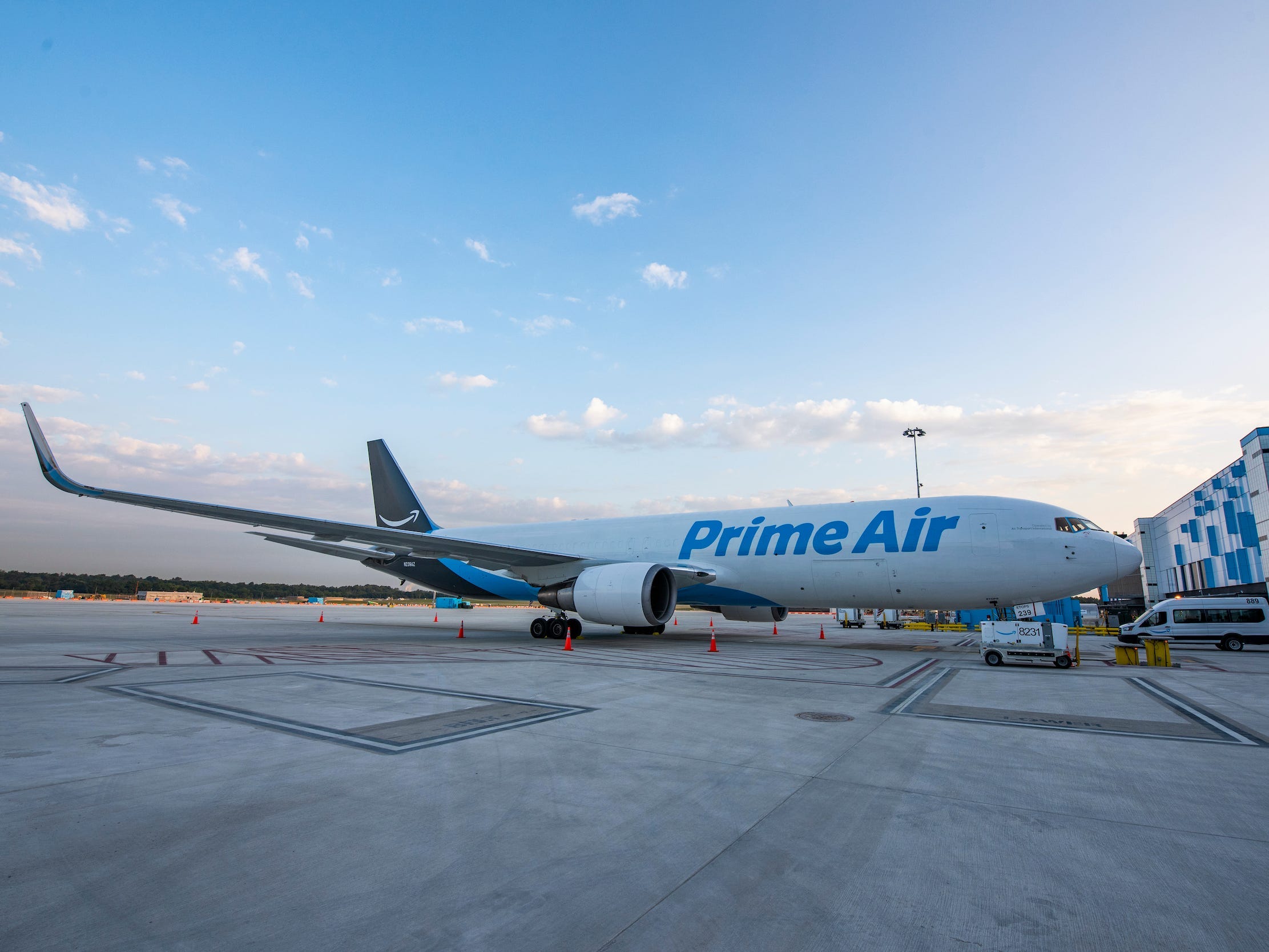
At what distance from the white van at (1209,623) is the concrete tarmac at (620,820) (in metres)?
16.6

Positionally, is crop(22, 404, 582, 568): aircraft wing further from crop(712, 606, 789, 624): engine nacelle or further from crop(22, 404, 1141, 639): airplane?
crop(712, 606, 789, 624): engine nacelle

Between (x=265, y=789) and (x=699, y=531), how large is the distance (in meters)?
17.4

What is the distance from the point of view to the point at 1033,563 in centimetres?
1589

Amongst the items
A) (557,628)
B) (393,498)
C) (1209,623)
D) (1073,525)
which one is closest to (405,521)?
(393,498)

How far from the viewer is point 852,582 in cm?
1780

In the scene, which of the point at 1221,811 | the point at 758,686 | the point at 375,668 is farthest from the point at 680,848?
the point at 375,668

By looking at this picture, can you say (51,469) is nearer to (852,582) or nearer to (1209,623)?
(852,582)

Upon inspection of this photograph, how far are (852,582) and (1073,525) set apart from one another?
221 inches

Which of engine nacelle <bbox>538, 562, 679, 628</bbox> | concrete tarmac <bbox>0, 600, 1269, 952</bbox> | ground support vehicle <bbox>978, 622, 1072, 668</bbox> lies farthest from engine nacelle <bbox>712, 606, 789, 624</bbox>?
concrete tarmac <bbox>0, 600, 1269, 952</bbox>

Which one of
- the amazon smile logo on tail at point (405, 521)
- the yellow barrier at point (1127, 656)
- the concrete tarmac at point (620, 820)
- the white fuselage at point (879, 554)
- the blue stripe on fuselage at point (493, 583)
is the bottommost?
the concrete tarmac at point (620, 820)

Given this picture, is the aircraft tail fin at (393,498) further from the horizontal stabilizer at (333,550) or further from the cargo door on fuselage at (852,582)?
the cargo door on fuselage at (852,582)

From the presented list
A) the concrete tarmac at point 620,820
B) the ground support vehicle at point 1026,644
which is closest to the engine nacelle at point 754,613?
the ground support vehicle at point 1026,644

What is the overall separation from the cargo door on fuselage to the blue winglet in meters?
18.7

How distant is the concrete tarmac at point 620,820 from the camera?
9.03ft
